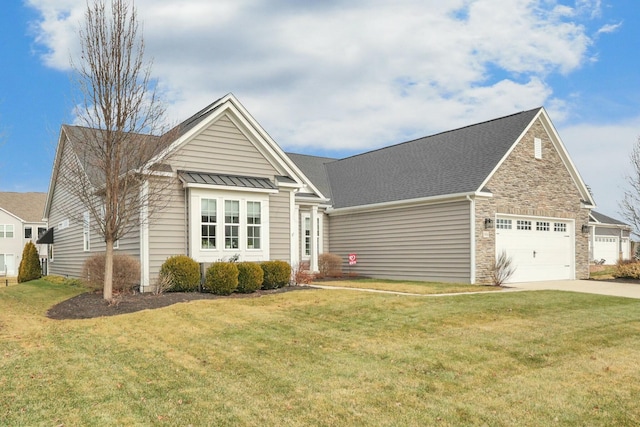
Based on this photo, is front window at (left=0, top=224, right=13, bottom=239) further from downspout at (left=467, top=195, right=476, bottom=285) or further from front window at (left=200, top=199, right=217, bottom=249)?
downspout at (left=467, top=195, right=476, bottom=285)

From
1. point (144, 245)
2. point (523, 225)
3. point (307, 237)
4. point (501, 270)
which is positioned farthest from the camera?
point (307, 237)

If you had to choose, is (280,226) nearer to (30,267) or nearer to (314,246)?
(314,246)

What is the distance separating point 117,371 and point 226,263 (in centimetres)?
736

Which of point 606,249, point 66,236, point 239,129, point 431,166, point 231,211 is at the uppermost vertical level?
point 239,129

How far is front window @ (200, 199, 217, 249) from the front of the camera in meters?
16.0

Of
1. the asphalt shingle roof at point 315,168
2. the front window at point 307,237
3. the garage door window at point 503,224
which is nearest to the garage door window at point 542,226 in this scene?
the garage door window at point 503,224

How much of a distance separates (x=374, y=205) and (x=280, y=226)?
5922 millimetres

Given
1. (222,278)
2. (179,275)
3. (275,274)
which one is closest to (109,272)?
(179,275)

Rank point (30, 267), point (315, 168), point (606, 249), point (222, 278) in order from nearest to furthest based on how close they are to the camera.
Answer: point (222, 278), point (30, 267), point (315, 168), point (606, 249)

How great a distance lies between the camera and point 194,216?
15.8 meters

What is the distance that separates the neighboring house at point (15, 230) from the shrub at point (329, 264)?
35172 millimetres

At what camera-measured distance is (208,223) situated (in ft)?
53.0

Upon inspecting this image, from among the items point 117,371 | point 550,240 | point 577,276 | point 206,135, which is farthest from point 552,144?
point 117,371

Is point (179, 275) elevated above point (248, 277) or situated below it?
above
